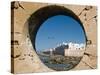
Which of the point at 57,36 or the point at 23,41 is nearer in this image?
the point at 23,41

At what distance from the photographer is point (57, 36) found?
3281 millimetres

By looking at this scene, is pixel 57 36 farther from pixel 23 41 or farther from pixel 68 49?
pixel 23 41

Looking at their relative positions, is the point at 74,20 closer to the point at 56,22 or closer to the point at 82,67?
the point at 56,22

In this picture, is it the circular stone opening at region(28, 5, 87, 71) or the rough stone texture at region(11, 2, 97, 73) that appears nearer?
the rough stone texture at region(11, 2, 97, 73)

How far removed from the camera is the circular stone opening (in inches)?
126

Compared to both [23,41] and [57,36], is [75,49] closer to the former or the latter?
[57,36]

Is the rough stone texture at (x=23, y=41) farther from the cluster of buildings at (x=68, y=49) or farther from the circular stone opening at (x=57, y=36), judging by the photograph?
the cluster of buildings at (x=68, y=49)

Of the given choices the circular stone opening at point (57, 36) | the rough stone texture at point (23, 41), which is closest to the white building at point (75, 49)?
the circular stone opening at point (57, 36)

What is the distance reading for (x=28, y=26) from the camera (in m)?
3.16

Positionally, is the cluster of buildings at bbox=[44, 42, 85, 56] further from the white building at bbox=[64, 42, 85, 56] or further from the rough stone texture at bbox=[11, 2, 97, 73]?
the rough stone texture at bbox=[11, 2, 97, 73]

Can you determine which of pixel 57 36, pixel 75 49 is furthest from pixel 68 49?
pixel 57 36

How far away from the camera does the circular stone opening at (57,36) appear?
10.5 ft

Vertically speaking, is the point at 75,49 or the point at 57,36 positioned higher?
the point at 57,36

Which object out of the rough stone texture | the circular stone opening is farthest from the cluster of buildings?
the rough stone texture
